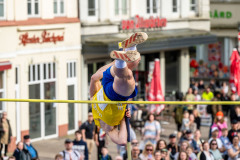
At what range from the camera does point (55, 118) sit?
27578 millimetres

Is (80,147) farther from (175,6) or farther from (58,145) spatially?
(175,6)

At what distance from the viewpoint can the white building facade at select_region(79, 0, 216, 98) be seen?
2911cm

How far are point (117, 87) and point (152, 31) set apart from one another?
69.2ft

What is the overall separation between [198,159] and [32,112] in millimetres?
9952

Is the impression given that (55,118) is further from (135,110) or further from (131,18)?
(131,18)

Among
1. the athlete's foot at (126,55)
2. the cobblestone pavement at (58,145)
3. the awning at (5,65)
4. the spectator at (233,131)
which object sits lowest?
the cobblestone pavement at (58,145)

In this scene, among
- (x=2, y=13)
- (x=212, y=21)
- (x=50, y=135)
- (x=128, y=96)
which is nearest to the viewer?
(x=128, y=96)

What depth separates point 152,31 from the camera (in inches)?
1250

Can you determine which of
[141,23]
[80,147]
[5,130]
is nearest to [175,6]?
[141,23]

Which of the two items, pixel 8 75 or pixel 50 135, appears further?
pixel 50 135

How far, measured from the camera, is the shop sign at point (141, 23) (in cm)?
3020

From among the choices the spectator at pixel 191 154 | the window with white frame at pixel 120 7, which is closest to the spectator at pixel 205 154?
the spectator at pixel 191 154

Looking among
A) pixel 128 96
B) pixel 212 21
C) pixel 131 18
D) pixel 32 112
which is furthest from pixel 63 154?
pixel 212 21

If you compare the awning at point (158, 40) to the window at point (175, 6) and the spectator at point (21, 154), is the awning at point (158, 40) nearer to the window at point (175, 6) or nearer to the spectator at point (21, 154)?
the window at point (175, 6)
